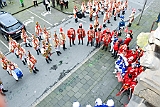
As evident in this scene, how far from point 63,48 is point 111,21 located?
4988 mm

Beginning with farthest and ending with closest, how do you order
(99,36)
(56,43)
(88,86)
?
(99,36)
(56,43)
(88,86)

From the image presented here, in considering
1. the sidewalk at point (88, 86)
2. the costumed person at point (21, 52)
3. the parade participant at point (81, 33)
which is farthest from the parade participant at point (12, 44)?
the parade participant at point (81, 33)

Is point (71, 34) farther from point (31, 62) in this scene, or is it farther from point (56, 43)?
point (31, 62)

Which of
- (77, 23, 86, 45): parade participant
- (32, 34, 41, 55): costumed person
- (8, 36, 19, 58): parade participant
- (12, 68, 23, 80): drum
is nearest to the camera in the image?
(12, 68, 23, 80): drum

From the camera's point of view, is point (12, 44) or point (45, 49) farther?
point (12, 44)

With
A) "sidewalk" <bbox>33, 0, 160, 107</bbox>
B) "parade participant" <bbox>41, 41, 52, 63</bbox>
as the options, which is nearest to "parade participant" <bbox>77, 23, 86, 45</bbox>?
"sidewalk" <bbox>33, 0, 160, 107</bbox>

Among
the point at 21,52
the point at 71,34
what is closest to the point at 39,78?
the point at 21,52

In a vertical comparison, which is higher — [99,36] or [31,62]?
[99,36]

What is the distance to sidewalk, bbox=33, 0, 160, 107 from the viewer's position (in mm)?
9242

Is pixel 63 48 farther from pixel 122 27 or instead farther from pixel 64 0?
pixel 64 0

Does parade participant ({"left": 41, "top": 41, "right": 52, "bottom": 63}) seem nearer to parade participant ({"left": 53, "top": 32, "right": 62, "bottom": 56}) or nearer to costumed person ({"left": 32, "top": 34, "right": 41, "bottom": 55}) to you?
parade participant ({"left": 53, "top": 32, "right": 62, "bottom": 56})

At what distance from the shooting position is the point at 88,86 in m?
9.89

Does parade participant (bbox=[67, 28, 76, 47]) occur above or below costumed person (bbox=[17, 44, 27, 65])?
above

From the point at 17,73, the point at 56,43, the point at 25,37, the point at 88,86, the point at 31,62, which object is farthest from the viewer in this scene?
the point at 25,37
